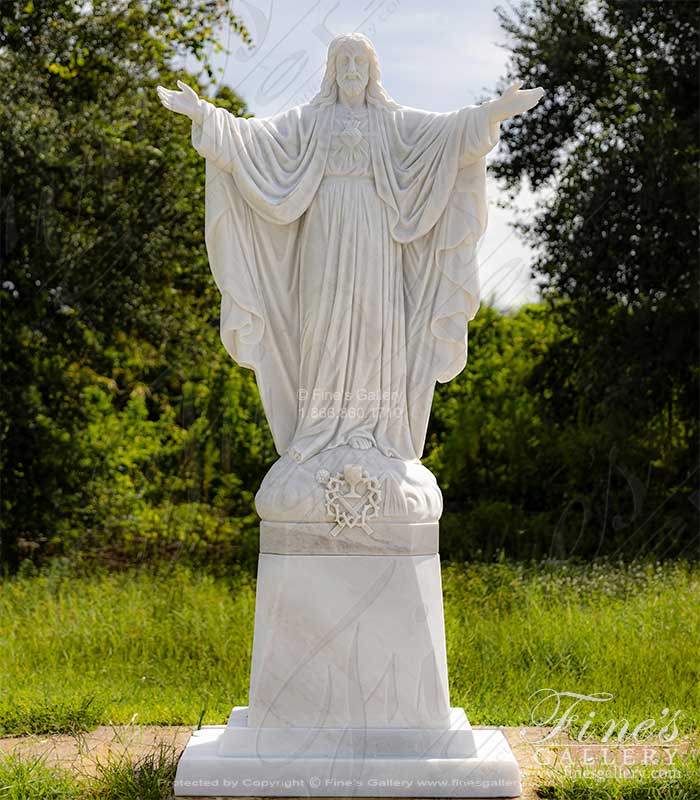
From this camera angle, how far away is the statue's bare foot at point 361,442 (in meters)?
4.69

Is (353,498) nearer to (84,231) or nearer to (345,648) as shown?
(345,648)

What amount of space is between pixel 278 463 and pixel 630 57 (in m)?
7.18

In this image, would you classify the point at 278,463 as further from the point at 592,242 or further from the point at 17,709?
the point at 592,242

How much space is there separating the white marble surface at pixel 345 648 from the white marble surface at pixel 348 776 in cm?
17

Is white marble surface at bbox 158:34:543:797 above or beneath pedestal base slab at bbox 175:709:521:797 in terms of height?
above

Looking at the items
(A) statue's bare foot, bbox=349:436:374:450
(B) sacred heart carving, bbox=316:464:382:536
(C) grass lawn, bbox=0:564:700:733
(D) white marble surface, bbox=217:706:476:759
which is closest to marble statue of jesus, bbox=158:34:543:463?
(A) statue's bare foot, bbox=349:436:374:450

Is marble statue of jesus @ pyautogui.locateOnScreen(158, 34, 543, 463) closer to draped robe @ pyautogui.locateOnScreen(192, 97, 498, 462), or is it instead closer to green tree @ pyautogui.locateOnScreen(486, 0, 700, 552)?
draped robe @ pyautogui.locateOnScreen(192, 97, 498, 462)

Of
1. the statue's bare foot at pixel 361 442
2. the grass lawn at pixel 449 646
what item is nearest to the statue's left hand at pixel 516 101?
the statue's bare foot at pixel 361 442

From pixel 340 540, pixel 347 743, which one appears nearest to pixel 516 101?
pixel 340 540

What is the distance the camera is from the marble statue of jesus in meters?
→ 4.73

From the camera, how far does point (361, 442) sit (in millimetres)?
4699

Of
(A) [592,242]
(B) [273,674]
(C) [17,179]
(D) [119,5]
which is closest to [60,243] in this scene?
(C) [17,179]

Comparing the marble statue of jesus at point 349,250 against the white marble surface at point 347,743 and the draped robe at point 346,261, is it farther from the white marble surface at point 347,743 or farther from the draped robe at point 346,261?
the white marble surface at point 347,743

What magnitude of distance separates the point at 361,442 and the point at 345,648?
0.82 meters
